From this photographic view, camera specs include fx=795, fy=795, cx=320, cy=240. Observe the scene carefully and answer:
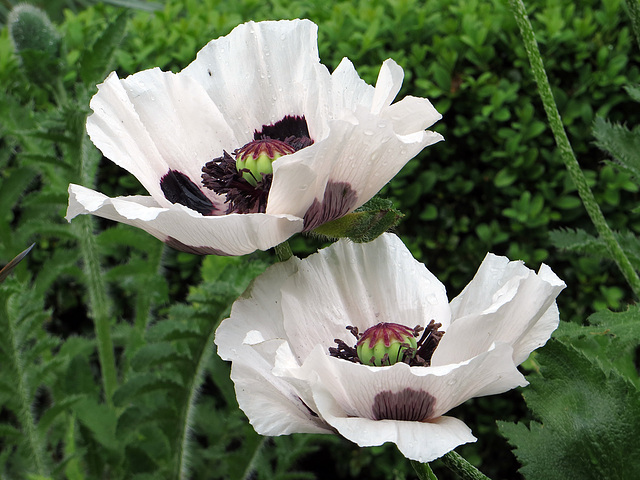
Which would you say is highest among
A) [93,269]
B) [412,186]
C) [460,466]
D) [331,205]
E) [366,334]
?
[331,205]

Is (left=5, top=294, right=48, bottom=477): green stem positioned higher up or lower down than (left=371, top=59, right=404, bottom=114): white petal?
lower down

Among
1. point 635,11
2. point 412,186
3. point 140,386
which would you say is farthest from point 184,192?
point 412,186

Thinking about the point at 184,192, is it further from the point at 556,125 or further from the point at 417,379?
the point at 556,125

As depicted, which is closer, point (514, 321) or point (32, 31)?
point (514, 321)

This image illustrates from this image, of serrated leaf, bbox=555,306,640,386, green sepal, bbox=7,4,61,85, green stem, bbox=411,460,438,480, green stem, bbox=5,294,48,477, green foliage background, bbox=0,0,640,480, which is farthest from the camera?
green foliage background, bbox=0,0,640,480

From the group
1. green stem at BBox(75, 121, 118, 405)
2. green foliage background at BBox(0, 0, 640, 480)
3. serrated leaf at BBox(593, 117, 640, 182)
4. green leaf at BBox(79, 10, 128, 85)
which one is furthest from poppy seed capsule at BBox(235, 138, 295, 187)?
green foliage background at BBox(0, 0, 640, 480)

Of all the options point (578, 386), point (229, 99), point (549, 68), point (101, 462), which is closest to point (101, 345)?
point (101, 462)

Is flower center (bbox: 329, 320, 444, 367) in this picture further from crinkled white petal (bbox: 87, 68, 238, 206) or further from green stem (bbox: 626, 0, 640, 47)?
green stem (bbox: 626, 0, 640, 47)
